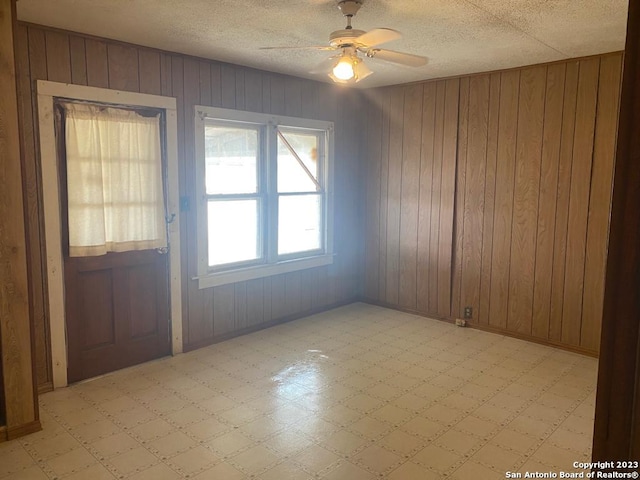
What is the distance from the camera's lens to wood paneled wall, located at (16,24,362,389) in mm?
3256

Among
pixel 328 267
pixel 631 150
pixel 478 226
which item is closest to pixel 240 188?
pixel 328 267

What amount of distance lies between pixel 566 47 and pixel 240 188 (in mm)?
2920

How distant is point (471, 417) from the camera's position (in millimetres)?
3086

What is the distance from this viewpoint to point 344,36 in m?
2.73

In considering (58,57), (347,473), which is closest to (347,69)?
(58,57)

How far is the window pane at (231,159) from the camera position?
4273 mm

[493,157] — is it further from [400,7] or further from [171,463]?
[171,463]

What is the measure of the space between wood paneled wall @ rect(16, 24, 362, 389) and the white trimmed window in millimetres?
103

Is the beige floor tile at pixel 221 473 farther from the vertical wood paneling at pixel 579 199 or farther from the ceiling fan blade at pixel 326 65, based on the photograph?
the vertical wood paneling at pixel 579 199

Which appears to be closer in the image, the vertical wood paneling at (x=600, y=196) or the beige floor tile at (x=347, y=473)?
the beige floor tile at (x=347, y=473)

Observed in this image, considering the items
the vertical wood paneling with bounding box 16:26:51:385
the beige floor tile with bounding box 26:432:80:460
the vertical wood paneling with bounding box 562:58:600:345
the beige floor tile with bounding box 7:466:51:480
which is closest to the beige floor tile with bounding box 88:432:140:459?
the beige floor tile with bounding box 26:432:80:460

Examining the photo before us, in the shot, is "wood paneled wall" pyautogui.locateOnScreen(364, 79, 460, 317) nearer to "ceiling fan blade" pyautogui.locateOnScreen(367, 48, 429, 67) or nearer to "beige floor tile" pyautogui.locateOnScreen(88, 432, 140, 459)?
"ceiling fan blade" pyautogui.locateOnScreen(367, 48, 429, 67)

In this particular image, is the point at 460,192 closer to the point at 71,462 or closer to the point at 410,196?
the point at 410,196

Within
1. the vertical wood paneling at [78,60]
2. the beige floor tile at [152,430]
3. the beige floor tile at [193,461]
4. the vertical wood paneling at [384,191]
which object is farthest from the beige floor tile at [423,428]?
the vertical wood paneling at [78,60]
